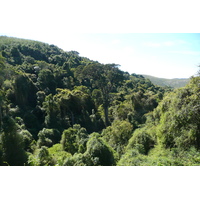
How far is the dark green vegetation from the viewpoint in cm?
549

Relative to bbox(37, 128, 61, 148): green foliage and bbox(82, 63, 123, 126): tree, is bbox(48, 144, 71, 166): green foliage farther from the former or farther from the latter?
bbox(82, 63, 123, 126): tree

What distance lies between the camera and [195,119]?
5148 mm

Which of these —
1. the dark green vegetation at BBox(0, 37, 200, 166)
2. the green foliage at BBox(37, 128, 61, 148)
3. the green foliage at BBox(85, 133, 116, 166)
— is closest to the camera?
the dark green vegetation at BBox(0, 37, 200, 166)

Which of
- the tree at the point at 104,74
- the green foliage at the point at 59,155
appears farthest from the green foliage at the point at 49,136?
the tree at the point at 104,74

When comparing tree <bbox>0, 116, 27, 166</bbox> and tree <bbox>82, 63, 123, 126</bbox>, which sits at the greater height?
tree <bbox>82, 63, 123, 126</bbox>

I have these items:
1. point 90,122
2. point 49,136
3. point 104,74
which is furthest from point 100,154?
point 104,74

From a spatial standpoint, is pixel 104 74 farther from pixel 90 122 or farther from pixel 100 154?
pixel 100 154

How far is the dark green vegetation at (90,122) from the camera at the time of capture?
5.49 m

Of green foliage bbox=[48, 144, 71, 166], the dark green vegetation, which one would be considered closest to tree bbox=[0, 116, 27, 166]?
the dark green vegetation

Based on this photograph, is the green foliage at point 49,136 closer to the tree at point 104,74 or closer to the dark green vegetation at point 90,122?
the dark green vegetation at point 90,122

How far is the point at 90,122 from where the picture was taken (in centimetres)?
1817
